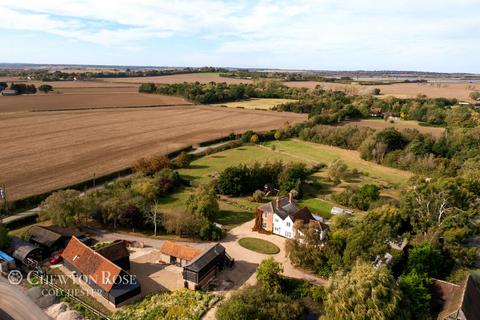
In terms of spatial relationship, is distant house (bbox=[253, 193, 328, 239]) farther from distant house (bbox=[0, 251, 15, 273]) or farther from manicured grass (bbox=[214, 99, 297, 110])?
manicured grass (bbox=[214, 99, 297, 110])

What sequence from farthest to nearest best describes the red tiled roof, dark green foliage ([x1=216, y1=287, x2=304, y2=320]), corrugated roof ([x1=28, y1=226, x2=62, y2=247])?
corrugated roof ([x1=28, y1=226, x2=62, y2=247]) → the red tiled roof → dark green foliage ([x1=216, y1=287, x2=304, y2=320])

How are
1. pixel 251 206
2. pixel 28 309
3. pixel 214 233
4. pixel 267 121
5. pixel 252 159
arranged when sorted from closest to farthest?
pixel 28 309
pixel 214 233
pixel 251 206
pixel 252 159
pixel 267 121

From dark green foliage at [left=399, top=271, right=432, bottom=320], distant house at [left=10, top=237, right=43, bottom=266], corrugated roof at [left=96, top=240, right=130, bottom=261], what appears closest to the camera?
dark green foliage at [left=399, top=271, right=432, bottom=320]

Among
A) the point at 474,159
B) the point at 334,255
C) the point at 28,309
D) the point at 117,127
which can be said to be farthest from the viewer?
the point at 117,127

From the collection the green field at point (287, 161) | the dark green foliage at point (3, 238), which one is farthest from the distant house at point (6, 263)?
the green field at point (287, 161)

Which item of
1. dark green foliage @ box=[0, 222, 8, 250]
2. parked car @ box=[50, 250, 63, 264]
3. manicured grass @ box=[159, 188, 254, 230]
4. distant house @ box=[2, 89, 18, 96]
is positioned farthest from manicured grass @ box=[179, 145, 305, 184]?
distant house @ box=[2, 89, 18, 96]

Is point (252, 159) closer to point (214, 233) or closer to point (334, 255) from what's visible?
point (214, 233)

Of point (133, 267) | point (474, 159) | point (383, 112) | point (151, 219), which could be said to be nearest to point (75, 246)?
point (133, 267)
